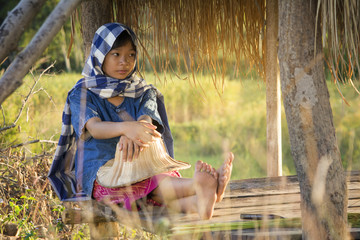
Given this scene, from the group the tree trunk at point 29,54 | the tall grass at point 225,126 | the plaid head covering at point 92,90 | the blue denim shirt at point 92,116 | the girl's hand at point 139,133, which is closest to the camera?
the tree trunk at point 29,54

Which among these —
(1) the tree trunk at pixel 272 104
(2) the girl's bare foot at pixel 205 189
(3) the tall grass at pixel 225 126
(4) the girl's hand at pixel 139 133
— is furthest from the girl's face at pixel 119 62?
(3) the tall grass at pixel 225 126

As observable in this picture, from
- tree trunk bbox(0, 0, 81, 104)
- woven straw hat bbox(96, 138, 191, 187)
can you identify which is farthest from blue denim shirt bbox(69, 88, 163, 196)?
tree trunk bbox(0, 0, 81, 104)

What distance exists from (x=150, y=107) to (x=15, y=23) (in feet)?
5.21

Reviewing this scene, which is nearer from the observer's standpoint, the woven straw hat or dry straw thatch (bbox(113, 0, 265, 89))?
the woven straw hat

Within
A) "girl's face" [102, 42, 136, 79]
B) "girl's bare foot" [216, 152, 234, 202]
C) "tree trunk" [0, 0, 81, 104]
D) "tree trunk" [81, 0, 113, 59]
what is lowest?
"girl's bare foot" [216, 152, 234, 202]

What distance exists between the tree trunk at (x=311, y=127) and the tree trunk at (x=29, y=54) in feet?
3.20

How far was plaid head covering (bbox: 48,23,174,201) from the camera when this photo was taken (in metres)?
2.93

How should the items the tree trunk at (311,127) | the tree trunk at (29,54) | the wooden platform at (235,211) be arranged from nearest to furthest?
the tree trunk at (29,54)
the tree trunk at (311,127)
the wooden platform at (235,211)

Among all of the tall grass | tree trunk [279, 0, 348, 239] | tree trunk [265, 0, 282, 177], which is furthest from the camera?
the tall grass

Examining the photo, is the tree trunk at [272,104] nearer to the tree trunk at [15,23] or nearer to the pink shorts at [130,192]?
the pink shorts at [130,192]

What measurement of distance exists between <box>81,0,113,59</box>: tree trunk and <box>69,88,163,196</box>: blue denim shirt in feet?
2.22

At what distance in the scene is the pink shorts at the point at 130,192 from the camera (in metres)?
2.65

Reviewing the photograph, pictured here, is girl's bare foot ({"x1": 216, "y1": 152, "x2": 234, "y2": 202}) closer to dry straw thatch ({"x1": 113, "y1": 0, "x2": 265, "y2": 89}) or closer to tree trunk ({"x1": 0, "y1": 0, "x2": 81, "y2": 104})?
tree trunk ({"x1": 0, "y1": 0, "x2": 81, "y2": 104})

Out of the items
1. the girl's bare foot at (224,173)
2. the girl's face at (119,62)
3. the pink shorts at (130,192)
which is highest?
the girl's face at (119,62)
